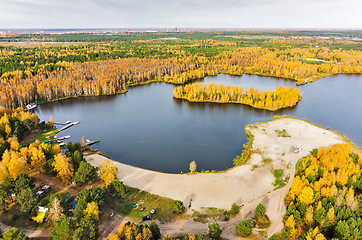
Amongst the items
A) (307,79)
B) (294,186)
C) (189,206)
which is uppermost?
(307,79)

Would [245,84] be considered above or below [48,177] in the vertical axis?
above

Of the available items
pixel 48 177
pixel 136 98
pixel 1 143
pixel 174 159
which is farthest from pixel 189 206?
pixel 136 98

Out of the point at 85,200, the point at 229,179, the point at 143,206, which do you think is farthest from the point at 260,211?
the point at 85,200

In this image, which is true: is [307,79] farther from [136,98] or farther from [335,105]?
[136,98]

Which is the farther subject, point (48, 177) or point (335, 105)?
point (335, 105)

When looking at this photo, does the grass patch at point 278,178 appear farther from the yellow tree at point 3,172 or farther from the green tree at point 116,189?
the yellow tree at point 3,172

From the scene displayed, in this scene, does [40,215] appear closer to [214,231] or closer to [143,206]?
[143,206]
